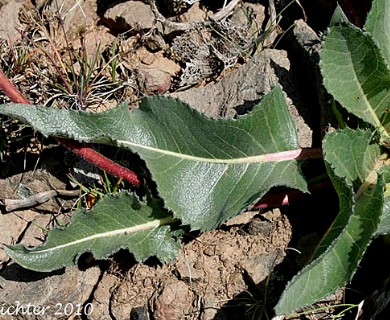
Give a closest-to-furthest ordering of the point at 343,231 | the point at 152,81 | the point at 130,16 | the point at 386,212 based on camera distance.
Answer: the point at 343,231, the point at 386,212, the point at 152,81, the point at 130,16

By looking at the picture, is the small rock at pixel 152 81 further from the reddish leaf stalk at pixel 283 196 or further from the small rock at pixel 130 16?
the reddish leaf stalk at pixel 283 196

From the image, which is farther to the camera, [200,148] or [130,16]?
[130,16]

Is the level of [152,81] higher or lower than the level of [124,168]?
higher

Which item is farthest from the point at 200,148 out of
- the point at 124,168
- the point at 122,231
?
the point at 122,231

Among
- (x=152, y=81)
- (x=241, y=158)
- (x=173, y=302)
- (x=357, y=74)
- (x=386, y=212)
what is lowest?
(x=173, y=302)

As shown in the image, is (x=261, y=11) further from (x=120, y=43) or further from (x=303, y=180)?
(x=303, y=180)

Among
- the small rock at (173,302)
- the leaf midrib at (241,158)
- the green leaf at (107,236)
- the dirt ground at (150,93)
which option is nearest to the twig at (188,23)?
the dirt ground at (150,93)

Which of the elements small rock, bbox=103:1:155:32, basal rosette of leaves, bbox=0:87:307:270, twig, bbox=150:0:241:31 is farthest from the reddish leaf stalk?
small rock, bbox=103:1:155:32

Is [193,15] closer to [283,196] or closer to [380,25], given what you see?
[380,25]
